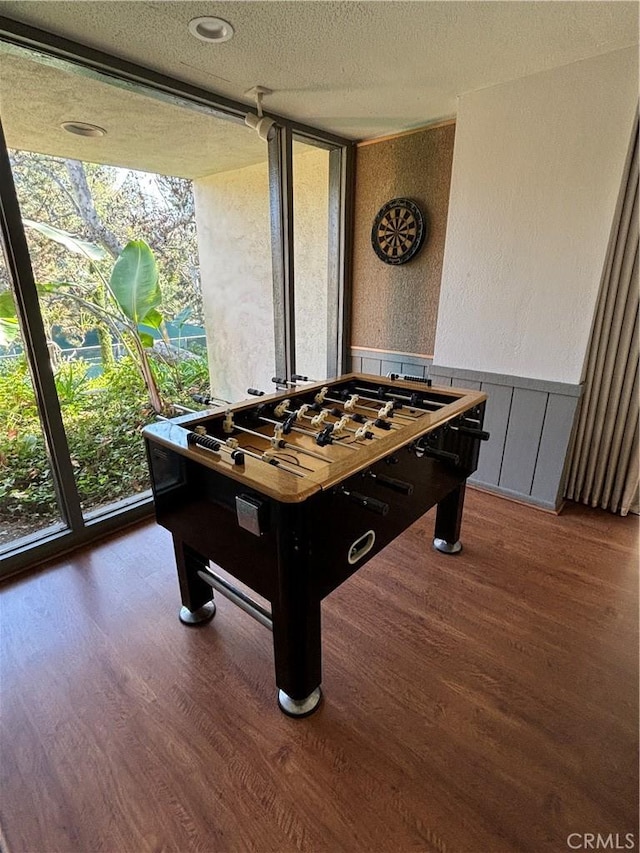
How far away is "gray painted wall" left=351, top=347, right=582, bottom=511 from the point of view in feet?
8.25

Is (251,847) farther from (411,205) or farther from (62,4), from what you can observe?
(411,205)

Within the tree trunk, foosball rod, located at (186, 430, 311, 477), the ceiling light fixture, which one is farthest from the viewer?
the tree trunk

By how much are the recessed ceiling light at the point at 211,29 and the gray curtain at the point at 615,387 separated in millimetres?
1963

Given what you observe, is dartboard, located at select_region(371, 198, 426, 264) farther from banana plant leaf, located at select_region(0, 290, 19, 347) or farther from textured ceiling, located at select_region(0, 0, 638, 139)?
banana plant leaf, located at select_region(0, 290, 19, 347)

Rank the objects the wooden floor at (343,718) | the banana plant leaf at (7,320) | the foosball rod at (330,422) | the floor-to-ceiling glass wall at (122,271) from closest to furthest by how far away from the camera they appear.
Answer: the wooden floor at (343,718)
the foosball rod at (330,422)
the floor-to-ceiling glass wall at (122,271)
the banana plant leaf at (7,320)

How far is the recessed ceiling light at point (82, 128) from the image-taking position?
8.81 feet

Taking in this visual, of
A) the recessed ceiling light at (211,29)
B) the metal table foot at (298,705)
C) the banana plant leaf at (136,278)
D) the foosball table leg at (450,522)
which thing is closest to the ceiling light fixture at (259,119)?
the recessed ceiling light at (211,29)

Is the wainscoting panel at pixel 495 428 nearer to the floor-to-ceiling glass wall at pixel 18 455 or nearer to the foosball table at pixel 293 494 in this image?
the foosball table at pixel 293 494

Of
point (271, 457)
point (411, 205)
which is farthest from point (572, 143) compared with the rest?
point (271, 457)

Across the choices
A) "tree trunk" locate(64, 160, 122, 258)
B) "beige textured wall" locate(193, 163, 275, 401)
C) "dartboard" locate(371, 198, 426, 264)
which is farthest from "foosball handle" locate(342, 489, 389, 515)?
"tree trunk" locate(64, 160, 122, 258)

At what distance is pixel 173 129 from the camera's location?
2.85 meters

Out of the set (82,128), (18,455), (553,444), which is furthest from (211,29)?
(18,455)

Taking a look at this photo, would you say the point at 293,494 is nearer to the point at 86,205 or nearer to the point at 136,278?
the point at 136,278

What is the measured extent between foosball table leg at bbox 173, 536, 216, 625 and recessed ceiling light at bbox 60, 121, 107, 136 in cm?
282
